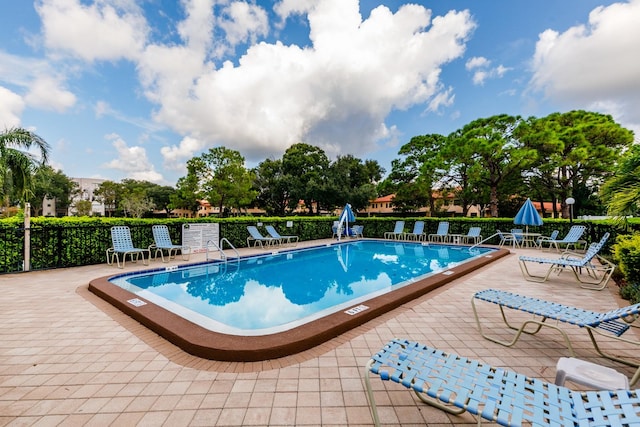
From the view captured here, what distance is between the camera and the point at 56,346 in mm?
2992

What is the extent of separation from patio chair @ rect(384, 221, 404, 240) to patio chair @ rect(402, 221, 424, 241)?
0.95 feet

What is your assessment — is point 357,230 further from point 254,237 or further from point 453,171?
point 453,171

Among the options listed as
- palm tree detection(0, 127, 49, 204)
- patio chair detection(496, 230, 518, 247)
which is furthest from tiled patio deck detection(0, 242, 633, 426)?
patio chair detection(496, 230, 518, 247)

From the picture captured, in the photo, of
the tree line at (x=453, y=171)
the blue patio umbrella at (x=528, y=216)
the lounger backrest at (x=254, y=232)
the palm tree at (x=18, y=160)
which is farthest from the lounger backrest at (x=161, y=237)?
the blue patio umbrella at (x=528, y=216)

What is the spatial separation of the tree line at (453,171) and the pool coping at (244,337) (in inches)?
161

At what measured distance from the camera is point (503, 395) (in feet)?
5.09

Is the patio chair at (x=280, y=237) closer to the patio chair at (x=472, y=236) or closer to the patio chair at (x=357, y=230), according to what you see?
the patio chair at (x=357, y=230)

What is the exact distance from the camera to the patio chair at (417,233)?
1500 cm

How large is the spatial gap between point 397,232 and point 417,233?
1.01 metres

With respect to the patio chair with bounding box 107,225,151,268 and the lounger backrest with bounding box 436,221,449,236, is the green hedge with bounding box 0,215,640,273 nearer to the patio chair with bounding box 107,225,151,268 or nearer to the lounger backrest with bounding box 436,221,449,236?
the patio chair with bounding box 107,225,151,268

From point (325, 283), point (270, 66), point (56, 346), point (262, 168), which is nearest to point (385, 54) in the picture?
point (270, 66)

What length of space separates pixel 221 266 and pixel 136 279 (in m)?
2.23

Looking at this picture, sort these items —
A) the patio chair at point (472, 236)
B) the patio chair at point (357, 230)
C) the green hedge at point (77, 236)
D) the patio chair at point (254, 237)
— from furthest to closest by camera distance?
the patio chair at point (357, 230)
the patio chair at point (472, 236)
the patio chair at point (254, 237)
the green hedge at point (77, 236)

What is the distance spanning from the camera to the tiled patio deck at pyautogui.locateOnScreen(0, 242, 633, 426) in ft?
6.43
